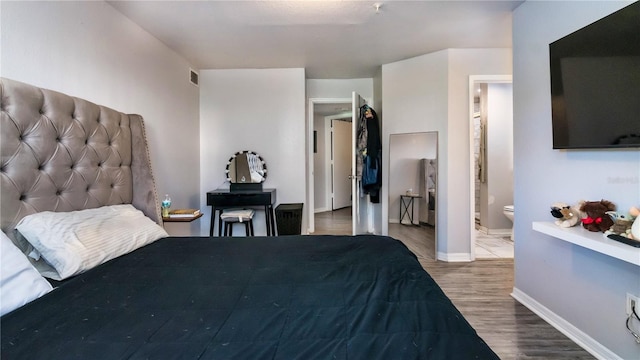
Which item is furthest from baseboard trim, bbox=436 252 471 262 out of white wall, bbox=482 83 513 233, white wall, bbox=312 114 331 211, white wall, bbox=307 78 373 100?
white wall, bbox=312 114 331 211

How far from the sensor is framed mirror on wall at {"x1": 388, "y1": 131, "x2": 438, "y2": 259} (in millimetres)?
3264

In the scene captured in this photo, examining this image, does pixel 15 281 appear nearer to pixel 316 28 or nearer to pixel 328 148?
pixel 316 28

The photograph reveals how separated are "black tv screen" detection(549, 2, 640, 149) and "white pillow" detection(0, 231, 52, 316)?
2.49 metres

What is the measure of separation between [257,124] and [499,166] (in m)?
3.64

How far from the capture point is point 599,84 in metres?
1.49

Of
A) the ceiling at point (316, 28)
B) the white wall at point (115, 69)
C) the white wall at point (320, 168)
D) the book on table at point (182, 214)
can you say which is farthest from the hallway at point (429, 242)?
the white wall at point (320, 168)

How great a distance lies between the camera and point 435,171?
3236 mm

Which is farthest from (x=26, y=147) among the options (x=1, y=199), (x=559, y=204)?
(x=559, y=204)

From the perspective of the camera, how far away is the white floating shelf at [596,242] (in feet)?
3.82

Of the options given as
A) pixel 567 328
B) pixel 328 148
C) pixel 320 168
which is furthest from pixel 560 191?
pixel 328 148

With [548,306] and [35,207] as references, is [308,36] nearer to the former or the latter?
[35,207]

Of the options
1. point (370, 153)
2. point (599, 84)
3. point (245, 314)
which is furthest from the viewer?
point (370, 153)

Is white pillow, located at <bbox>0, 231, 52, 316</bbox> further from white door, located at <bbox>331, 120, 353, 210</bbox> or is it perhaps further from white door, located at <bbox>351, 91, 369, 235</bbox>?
white door, located at <bbox>331, 120, 353, 210</bbox>

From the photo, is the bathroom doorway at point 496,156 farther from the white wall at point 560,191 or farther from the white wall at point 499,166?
the white wall at point 560,191
